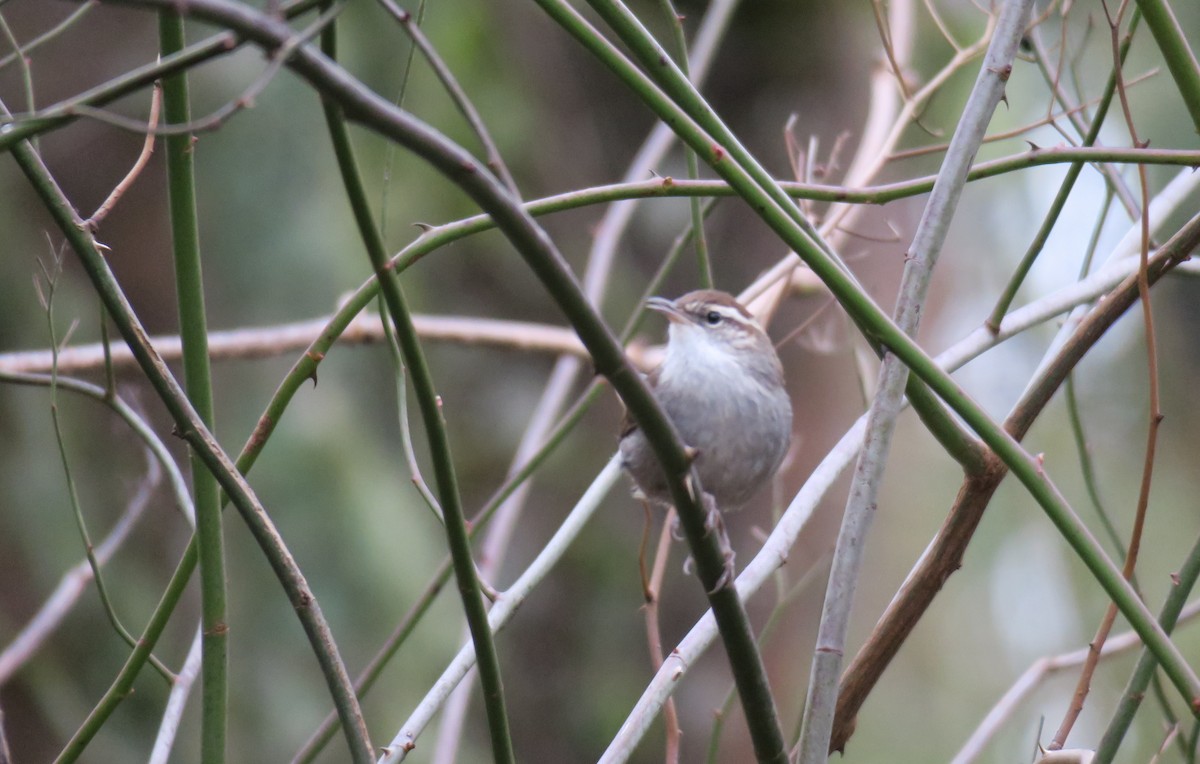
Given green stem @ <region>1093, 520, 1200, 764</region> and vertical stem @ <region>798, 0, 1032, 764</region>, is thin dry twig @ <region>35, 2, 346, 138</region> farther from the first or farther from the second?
green stem @ <region>1093, 520, 1200, 764</region>

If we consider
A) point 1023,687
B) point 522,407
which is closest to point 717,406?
point 1023,687

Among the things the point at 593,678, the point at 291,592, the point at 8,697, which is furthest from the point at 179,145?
the point at 593,678

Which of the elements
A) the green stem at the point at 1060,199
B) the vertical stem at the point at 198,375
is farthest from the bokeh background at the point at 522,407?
the vertical stem at the point at 198,375

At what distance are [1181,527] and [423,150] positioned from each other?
733 cm

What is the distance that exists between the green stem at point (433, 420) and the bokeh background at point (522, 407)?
79.6 inches

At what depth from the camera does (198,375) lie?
1737 millimetres

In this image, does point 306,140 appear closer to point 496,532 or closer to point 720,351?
point 496,532

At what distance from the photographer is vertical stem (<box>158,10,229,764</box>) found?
1.63m

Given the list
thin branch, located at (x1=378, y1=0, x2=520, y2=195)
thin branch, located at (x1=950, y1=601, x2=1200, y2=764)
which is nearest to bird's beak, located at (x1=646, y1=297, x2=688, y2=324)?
thin branch, located at (x1=950, y1=601, x2=1200, y2=764)

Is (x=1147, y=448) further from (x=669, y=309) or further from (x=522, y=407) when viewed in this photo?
(x=522, y=407)

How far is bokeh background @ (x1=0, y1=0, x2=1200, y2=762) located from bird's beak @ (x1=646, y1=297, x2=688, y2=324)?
675 millimetres

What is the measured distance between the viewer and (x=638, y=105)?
300 inches

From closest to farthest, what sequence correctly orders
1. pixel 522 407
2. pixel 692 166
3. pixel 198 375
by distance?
1. pixel 198 375
2. pixel 692 166
3. pixel 522 407

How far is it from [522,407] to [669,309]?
11.9 feet
